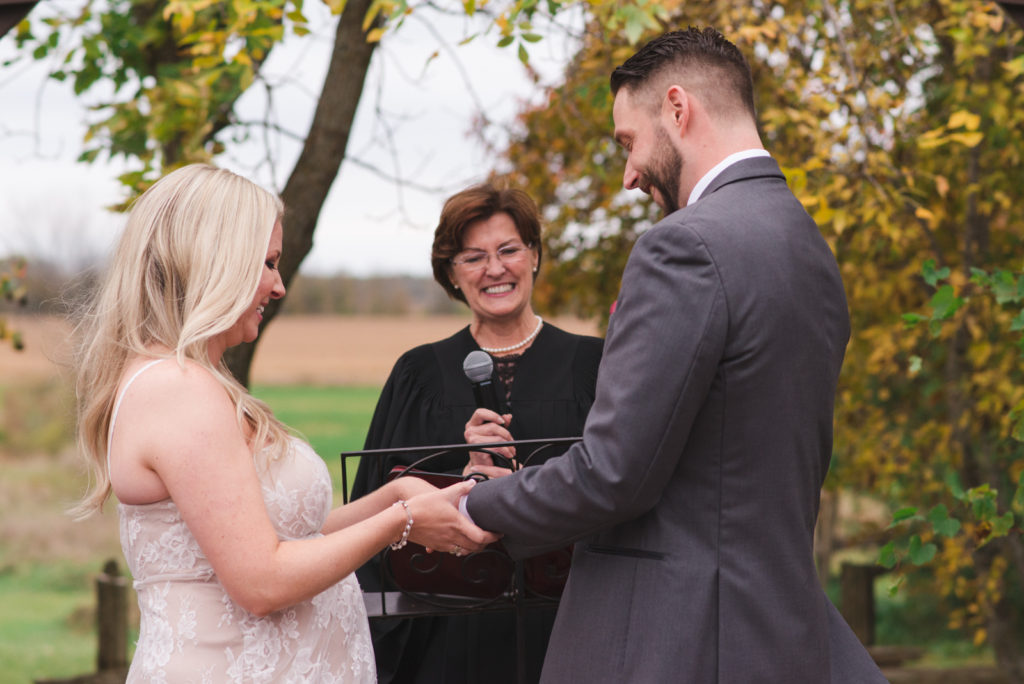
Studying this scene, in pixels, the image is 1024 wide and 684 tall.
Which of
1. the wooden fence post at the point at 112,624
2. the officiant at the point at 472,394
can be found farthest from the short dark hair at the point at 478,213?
the wooden fence post at the point at 112,624

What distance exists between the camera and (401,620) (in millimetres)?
2848

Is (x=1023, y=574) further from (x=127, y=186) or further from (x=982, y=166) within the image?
(x=127, y=186)

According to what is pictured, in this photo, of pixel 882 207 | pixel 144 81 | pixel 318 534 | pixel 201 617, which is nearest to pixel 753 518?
pixel 318 534

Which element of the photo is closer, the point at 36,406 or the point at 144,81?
the point at 144,81

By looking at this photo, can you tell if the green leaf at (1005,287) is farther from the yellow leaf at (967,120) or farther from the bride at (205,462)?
the bride at (205,462)

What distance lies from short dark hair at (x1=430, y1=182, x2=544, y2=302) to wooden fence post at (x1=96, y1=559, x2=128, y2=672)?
14.1ft

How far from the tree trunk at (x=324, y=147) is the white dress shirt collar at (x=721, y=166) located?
2612mm

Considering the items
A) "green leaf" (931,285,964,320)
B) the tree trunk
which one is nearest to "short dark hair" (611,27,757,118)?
"green leaf" (931,285,964,320)

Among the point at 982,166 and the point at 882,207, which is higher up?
A: the point at 982,166

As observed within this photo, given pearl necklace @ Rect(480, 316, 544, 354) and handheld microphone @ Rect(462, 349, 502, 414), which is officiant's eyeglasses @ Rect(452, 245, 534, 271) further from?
handheld microphone @ Rect(462, 349, 502, 414)

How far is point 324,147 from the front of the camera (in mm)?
4344

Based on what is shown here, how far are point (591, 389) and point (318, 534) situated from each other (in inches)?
44.5

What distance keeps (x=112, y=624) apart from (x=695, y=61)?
227 inches

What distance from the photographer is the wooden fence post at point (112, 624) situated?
254 inches
